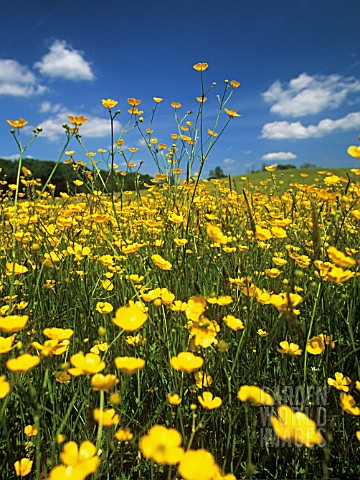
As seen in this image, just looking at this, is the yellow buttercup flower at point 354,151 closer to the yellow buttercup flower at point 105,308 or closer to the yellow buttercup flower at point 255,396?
the yellow buttercup flower at point 255,396

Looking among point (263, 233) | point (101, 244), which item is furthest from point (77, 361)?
point (101, 244)

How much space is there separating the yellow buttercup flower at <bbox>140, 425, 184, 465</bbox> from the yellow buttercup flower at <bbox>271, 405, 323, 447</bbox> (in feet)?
0.70

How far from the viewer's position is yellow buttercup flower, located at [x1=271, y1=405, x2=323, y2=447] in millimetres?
744

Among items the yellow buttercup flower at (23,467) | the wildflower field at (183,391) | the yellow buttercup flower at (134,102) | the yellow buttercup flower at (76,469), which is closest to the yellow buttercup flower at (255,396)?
the wildflower field at (183,391)

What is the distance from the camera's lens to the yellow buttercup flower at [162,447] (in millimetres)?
640

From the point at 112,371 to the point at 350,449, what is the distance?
A: 888 millimetres

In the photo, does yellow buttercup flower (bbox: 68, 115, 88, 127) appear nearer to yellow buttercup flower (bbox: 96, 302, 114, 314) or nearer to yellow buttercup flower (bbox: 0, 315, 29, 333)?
yellow buttercup flower (bbox: 96, 302, 114, 314)

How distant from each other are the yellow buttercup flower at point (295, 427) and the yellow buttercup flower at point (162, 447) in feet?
0.70

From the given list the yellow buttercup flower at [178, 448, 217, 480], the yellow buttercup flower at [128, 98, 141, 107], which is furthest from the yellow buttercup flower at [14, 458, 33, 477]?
the yellow buttercup flower at [128, 98, 141, 107]

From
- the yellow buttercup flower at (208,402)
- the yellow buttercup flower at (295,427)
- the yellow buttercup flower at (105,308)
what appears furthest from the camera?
the yellow buttercup flower at (105,308)

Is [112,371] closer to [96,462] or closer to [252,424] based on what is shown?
[252,424]

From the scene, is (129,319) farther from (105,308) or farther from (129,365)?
(105,308)

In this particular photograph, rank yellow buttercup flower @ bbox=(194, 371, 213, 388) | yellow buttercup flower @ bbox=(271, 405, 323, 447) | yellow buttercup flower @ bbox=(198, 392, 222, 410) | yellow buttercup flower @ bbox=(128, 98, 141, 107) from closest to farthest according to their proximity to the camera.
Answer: yellow buttercup flower @ bbox=(271, 405, 323, 447), yellow buttercup flower @ bbox=(198, 392, 222, 410), yellow buttercup flower @ bbox=(194, 371, 213, 388), yellow buttercup flower @ bbox=(128, 98, 141, 107)

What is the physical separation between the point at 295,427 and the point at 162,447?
30 centimetres
